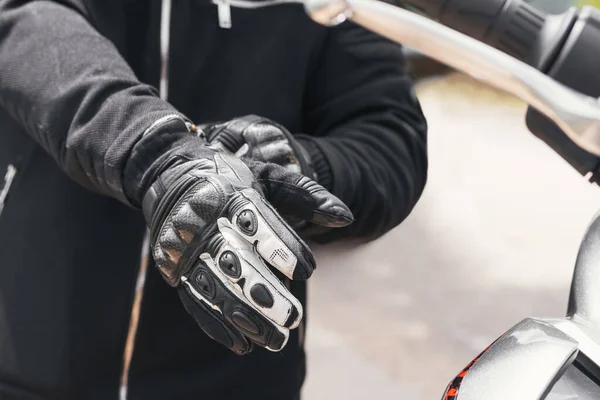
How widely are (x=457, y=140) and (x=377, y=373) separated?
22 cm

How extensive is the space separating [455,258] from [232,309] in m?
0.28

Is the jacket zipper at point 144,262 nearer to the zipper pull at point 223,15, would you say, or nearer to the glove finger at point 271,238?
the zipper pull at point 223,15

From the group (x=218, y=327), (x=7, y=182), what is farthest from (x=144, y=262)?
(x=218, y=327)

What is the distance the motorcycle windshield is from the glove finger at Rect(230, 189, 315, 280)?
→ 146 millimetres

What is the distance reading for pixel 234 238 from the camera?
1.35ft

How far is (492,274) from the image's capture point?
62 centimetres

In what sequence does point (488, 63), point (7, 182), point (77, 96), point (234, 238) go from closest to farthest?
point (488, 63), point (234, 238), point (77, 96), point (7, 182)

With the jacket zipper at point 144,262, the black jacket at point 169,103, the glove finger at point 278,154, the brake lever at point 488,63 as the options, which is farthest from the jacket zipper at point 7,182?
the brake lever at point 488,63

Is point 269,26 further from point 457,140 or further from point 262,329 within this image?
point 262,329

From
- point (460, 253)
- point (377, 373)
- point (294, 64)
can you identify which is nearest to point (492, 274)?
point (460, 253)

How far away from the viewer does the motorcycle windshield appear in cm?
32

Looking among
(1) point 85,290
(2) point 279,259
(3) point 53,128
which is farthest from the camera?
(1) point 85,290

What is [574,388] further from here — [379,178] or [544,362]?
[379,178]

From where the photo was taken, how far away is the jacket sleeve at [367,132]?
631 millimetres
